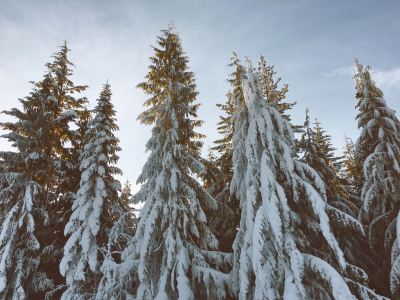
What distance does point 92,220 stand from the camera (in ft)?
51.4

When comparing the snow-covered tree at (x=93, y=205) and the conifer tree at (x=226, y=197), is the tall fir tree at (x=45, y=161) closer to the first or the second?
the snow-covered tree at (x=93, y=205)

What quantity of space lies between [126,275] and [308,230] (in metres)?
6.65

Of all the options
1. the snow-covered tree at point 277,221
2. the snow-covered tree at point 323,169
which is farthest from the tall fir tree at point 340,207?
the snow-covered tree at point 277,221

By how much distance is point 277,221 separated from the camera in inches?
329

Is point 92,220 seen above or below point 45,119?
below

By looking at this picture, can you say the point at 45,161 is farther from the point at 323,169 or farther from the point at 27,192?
the point at 323,169

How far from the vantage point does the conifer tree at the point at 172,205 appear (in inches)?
431

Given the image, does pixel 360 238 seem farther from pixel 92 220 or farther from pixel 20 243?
pixel 20 243

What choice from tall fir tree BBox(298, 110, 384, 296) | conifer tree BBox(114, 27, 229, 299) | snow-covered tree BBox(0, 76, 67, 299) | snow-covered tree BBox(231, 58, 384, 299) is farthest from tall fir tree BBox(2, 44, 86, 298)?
tall fir tree BBox(298, 110, 384, 296)

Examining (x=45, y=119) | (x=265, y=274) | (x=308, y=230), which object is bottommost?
(x=265, y=274)

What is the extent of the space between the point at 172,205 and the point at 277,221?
16.2ft

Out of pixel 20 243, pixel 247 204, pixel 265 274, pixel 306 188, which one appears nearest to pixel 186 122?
pixel 247 204

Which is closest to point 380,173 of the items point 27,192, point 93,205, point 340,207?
point 340,207

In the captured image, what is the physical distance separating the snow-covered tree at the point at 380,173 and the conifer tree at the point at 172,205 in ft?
24.3
